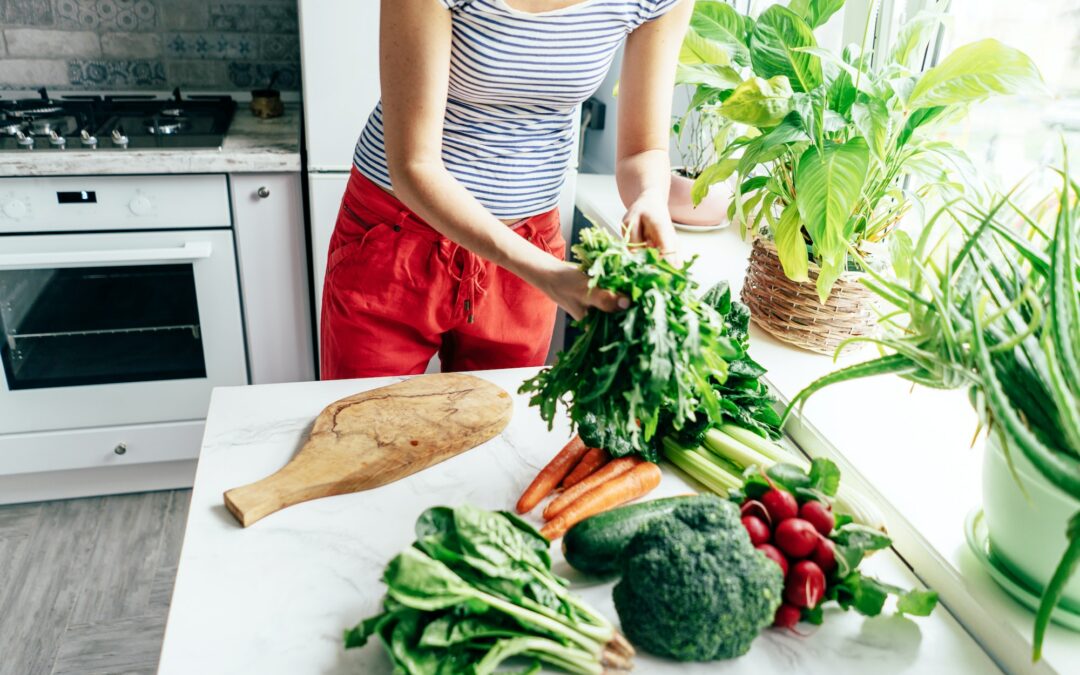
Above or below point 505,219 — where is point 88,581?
below

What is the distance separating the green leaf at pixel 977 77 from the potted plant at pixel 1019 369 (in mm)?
286

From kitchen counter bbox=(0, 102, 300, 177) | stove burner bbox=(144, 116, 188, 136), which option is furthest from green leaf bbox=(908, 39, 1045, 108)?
stove burner bbox=(144, 116, 188, 136)

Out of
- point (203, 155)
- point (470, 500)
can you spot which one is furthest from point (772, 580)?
point (203, 155)

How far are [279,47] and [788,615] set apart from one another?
2.27 meters

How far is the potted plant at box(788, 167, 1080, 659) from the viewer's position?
754 mm

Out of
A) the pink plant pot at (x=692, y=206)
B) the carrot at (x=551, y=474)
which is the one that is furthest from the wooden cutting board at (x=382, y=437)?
the pink plant pot at (x=692, y=206)

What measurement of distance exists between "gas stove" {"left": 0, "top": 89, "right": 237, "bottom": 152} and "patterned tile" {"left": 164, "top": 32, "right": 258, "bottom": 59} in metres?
0.13

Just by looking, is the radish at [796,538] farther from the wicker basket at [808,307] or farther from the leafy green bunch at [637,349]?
the wicker basket at [808,307]

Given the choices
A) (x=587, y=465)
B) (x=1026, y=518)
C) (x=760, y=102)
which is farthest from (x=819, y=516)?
(x=760, y=102)

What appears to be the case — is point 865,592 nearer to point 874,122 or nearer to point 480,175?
point 874,122

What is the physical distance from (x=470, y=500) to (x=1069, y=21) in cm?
121

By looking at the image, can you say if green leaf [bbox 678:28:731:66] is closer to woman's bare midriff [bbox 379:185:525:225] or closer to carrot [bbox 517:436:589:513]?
woman's bare midriff [bbox 379:185:525:225]

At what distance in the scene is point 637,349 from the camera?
84 centimetres

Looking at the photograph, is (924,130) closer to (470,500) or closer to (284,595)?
(470,500)
